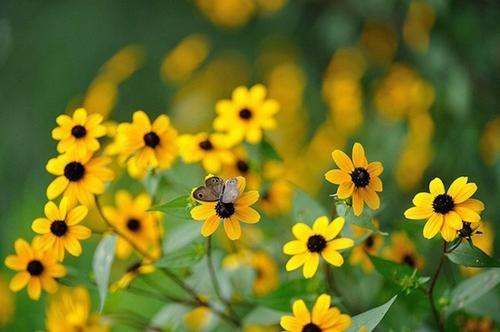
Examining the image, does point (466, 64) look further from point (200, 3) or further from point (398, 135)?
point (200, 3)

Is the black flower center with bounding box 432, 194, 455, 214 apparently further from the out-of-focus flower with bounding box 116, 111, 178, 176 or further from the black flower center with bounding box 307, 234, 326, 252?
the out-of-focus flower with bounding box 116, 111, 178, 176

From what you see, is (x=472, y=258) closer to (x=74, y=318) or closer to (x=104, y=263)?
(x=104, y=263)

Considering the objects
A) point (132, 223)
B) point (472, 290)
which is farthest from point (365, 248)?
point (132, 223)

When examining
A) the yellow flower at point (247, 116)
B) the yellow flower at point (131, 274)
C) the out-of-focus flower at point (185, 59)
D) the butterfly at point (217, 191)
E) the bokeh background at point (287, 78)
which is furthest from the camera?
the out-of-focus flower at point (185, 59)

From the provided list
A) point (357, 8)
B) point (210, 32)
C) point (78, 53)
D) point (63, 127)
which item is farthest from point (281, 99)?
point (63, 127)

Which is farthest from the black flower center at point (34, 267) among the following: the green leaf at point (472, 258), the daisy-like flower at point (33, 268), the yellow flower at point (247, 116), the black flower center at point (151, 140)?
the green leaf at point (472, 258)

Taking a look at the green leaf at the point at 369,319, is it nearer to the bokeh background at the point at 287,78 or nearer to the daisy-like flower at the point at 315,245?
the daisy-like flower at the point at 315,245

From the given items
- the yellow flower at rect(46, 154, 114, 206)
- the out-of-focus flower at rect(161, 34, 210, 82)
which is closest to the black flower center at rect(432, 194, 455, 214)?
the yellow flower at rect(46, 154, 114, 206)
